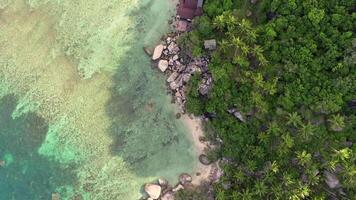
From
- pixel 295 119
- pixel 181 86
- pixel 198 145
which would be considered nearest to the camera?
pixel 295 119

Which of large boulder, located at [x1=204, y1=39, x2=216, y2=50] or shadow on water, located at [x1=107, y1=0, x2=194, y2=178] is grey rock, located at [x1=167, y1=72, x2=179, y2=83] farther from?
large boulder, located at [x1=204, y1=39, x2=216, y2=50]

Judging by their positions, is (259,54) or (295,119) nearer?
(295,119)

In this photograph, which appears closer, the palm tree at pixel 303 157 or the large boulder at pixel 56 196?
the palm tree at pixel 303 157

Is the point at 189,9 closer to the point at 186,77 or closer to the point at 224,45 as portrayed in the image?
the point at 224,45

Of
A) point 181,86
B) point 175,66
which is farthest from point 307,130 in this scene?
point 175,66

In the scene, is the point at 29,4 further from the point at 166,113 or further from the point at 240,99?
the point at 240,99

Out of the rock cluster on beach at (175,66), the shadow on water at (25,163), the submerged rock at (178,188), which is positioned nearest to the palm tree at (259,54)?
the rock cluster on beach at (175,66)

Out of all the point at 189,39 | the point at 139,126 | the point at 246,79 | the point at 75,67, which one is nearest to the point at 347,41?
the point at 246,79

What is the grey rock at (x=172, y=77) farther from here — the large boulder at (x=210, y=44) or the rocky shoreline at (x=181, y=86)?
the large boulder at (x=210, y=44)
